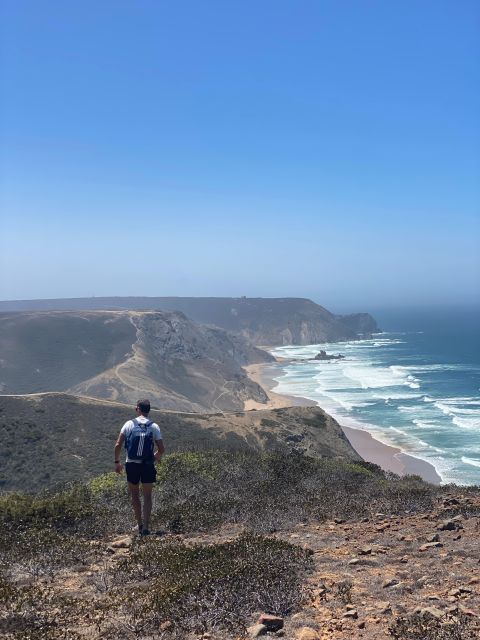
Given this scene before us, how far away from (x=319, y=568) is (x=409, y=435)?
42661mm

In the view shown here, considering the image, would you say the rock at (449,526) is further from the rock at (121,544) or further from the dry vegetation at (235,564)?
the rock at (121,544)

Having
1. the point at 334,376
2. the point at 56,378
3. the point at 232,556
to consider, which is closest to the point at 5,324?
the point at 56,378

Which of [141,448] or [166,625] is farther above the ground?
[141,448]

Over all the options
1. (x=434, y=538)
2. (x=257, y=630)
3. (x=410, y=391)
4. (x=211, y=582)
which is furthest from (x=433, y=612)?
(x=410, y=391)

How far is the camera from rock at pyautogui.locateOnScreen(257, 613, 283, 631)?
14.8 feet

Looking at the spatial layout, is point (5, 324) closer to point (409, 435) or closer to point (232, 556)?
point (409, 435)

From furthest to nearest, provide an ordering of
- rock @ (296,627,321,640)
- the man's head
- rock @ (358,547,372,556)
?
the man's head < rock @ (358,547,372,556) < rock @ (296,627,321,640)

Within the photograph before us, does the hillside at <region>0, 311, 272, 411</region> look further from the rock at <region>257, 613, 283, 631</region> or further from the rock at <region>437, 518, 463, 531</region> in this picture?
the rock at <region>257, 613, 283, 631</region>

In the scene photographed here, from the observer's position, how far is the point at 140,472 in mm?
7578

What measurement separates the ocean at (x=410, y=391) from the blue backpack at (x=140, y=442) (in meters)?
29.6

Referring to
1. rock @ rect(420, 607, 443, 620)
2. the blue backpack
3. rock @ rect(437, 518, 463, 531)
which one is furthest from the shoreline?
rock @ rect(420, 607, 443, 620)

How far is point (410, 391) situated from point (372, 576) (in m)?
64.9

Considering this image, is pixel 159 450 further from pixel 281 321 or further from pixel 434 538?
pixel 281 321

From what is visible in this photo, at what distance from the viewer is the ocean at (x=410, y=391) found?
136ft
